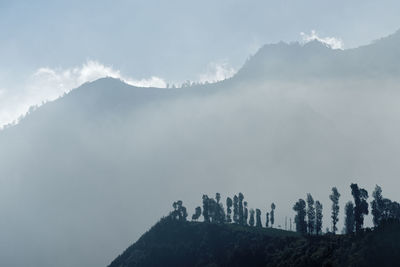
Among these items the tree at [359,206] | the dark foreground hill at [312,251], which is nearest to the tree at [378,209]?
the tree at [359,206]

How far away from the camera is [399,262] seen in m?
108

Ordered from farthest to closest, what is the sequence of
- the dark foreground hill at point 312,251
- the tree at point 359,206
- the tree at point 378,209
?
the tree at point 378,209 < the tree at point 359,206 < the dark foreground hill at point 312,251

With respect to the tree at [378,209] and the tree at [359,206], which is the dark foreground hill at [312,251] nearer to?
the tree at [359,206]

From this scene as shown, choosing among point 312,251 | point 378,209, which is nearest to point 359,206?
point 378,209

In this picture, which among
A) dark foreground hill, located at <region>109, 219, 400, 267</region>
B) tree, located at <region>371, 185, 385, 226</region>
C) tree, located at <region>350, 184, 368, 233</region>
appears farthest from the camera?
tree, located at <region>371, 185, 385, 226</region>

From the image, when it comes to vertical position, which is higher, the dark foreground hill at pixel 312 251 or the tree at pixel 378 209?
the tree at pixel 378 209

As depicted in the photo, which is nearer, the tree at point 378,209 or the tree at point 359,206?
the tree at point 359,206

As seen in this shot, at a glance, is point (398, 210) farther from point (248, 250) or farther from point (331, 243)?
point (248, 250)

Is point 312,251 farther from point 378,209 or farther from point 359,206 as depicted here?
point 378,209

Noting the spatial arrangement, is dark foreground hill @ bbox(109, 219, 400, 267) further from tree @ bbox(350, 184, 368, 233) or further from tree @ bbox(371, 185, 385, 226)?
tree @ bbox(371, 185, 385, 226)

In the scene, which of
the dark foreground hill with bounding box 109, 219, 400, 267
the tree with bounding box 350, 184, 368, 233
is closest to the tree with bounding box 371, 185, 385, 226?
the tree with bounding box 350, 184, 368, 233

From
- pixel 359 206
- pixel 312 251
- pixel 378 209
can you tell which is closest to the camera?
pixel 312 251

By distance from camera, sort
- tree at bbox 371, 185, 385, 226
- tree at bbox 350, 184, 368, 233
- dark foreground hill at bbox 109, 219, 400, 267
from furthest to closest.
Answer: tree at bbox 371, 185, 385, 226, tree at bbox 350, 184, 368, 233, dark foreground hill at bbox 109, 219, 400, 267

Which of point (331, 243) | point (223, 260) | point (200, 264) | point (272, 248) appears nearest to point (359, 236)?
point (331, 243)
